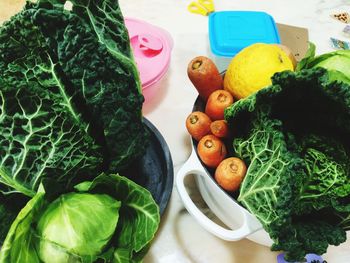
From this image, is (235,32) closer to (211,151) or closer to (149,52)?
(149,52)

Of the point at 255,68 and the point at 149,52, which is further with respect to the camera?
the point at 149,52

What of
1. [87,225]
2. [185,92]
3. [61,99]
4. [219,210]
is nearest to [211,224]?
[219,210]

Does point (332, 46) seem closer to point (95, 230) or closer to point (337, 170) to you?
point (337, 170)

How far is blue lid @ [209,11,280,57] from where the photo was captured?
32.1 inches

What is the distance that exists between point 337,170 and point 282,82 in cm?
15

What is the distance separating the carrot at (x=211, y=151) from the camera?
547mm

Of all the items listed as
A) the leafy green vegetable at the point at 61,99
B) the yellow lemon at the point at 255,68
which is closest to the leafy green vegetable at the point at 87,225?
the leafy green vegetable at the point at 61,99

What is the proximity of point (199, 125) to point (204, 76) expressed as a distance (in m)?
0.09

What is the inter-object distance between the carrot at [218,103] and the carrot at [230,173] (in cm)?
9

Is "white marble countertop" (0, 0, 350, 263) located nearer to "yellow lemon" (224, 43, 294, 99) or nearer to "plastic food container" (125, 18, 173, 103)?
"plastic food container" (125, 18, 173, 103)

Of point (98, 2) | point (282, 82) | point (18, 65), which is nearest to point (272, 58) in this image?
point (282, 82)

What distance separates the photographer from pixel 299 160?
1.49ft

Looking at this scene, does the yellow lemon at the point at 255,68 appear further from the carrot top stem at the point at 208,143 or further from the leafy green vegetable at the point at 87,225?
the leafy green vegetable at the point at 87,225

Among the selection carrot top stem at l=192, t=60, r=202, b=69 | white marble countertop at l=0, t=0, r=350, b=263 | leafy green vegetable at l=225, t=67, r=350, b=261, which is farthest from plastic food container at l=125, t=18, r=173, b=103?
leafy green vegetable at l=225, t=67, r=350, b=261
